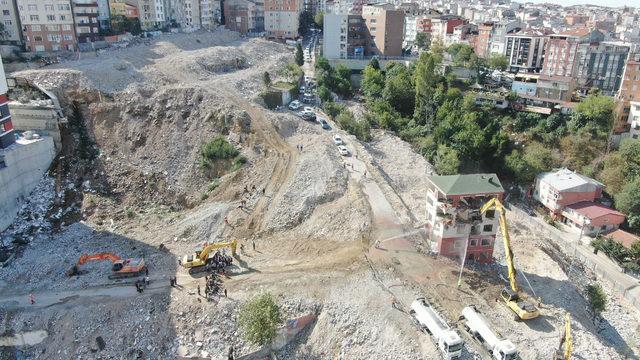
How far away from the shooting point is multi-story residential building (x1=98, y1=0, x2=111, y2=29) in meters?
68.5

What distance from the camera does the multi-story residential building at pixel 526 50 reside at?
7088cm

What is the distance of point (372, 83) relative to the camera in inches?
2468

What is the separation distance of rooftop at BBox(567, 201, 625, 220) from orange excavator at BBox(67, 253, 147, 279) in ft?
118

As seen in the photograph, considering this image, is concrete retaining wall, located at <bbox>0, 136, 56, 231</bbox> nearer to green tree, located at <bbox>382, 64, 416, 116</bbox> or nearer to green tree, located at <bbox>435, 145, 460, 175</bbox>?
green tree, located at <bbox>435, 145, 460, 175</bbox>

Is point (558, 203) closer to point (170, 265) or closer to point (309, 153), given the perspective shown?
point (309, 153)

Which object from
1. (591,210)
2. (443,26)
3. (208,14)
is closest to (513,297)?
(591,210)

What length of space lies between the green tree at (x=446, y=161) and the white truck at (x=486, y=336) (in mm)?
22821

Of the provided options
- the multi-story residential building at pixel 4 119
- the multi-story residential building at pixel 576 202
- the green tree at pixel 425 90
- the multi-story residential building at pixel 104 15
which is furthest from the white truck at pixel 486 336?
the multi-story residential building at pixel 104 15

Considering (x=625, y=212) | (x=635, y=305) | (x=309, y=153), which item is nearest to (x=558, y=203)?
(x=625, y=212)

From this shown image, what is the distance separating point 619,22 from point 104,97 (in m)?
133

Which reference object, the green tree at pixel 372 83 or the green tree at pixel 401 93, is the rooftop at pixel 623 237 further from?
the green tree at pixel 372 83

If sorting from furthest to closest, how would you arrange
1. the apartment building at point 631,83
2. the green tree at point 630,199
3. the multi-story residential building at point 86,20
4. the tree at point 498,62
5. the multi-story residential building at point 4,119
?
the tree at point 498,62 → the multi-story residential building at point 86,20 → the apartment building at point 631,83 → the green tree at point 630,199 → the multi-story residential building at point 4,119

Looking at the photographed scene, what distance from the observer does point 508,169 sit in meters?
50.2

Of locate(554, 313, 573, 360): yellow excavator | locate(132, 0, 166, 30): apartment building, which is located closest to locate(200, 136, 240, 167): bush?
locate(554, 313, 573, 360): yellow excavator
